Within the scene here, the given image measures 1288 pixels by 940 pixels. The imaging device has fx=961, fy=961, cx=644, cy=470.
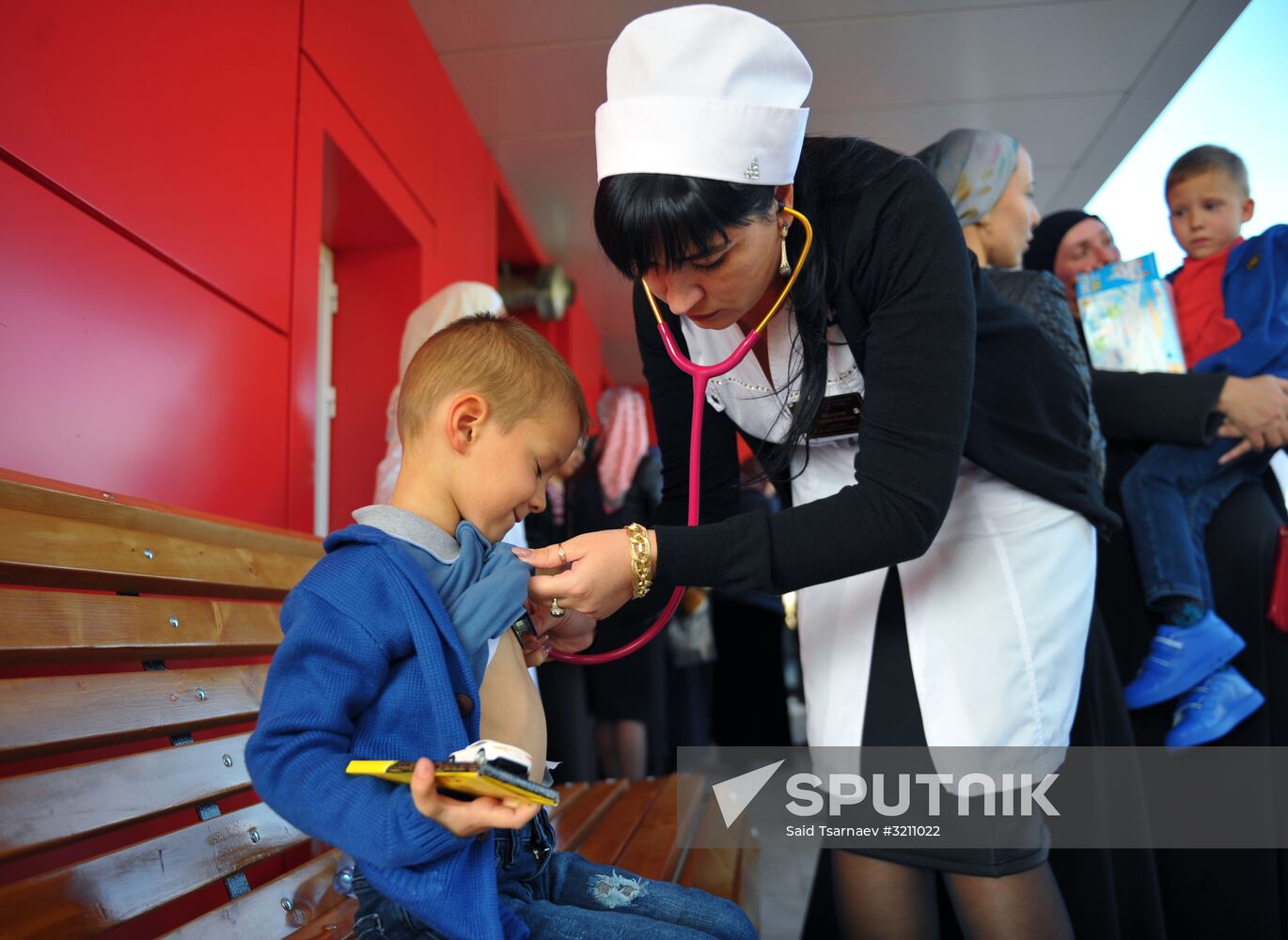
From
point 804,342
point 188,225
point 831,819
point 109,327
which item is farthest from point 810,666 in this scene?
point 188,225

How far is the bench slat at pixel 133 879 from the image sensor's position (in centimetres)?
87

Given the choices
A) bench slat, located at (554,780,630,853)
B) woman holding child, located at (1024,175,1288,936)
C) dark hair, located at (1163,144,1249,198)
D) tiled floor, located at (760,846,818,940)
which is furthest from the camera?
dark hair, located at (1163,144,1249,198)

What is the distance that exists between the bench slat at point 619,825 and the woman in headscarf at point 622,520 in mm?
1344

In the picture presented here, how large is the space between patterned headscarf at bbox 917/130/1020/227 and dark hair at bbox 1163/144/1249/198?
1.26 metres

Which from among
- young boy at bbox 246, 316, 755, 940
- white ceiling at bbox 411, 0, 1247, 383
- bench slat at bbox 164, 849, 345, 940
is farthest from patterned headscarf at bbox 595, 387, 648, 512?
young boy at bbox 246, 316, 755, 940

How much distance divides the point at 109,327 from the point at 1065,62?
169 inches

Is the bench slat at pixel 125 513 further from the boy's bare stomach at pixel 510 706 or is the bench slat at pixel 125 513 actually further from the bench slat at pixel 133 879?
the boy's bare stomach at pixel 510 706

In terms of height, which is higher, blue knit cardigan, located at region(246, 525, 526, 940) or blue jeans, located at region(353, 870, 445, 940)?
blue knit cardigan, located at region(246, 525, 526, 940)

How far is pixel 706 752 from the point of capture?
546 cm

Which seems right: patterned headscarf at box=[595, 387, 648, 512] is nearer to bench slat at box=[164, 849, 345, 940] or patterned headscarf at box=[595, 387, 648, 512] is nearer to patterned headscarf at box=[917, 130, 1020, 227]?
patterned headscarf at box=[917, 130, 1020, 227]

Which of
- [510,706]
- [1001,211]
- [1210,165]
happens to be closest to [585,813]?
[510,706]

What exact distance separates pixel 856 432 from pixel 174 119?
161cm

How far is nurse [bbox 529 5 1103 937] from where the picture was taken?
3.54ft

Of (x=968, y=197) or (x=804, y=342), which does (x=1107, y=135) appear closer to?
(x=968, y=197)
